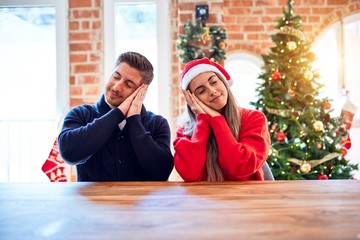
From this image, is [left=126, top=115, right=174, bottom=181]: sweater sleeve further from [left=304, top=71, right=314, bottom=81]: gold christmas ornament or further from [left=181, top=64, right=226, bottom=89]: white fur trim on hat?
[left=304, top=71, right=314, bottom=81]: gold christmas ornament

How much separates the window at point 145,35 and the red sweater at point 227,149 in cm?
200

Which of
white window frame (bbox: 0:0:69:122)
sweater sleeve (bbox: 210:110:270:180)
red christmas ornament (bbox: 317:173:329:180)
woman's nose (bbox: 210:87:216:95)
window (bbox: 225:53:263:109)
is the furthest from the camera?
window (bbox: 225:53:263:109)

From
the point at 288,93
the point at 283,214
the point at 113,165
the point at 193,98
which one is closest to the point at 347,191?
the point at 283,214

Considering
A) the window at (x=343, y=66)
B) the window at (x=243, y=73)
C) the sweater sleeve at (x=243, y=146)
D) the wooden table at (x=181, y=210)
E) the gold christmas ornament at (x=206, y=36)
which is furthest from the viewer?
the window at (x=343, y=66)

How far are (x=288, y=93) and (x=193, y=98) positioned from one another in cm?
149

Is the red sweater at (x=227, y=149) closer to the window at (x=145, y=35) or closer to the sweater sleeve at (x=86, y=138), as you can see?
the sweater sleeve at (x=86, y=138)

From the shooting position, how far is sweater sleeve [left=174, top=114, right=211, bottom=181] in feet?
4.50

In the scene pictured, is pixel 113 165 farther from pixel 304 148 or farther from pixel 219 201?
pixel 304 148

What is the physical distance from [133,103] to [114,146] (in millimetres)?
203

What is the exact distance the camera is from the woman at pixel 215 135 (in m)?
1.37

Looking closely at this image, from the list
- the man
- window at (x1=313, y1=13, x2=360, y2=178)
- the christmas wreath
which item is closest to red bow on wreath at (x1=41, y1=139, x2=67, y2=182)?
the christmas wreath

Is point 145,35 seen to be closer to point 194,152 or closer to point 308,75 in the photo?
point 308,75

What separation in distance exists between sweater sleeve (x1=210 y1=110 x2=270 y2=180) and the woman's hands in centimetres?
4

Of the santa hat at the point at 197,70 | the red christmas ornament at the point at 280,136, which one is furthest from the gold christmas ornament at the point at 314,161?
the santa hat at the point at 197,70
